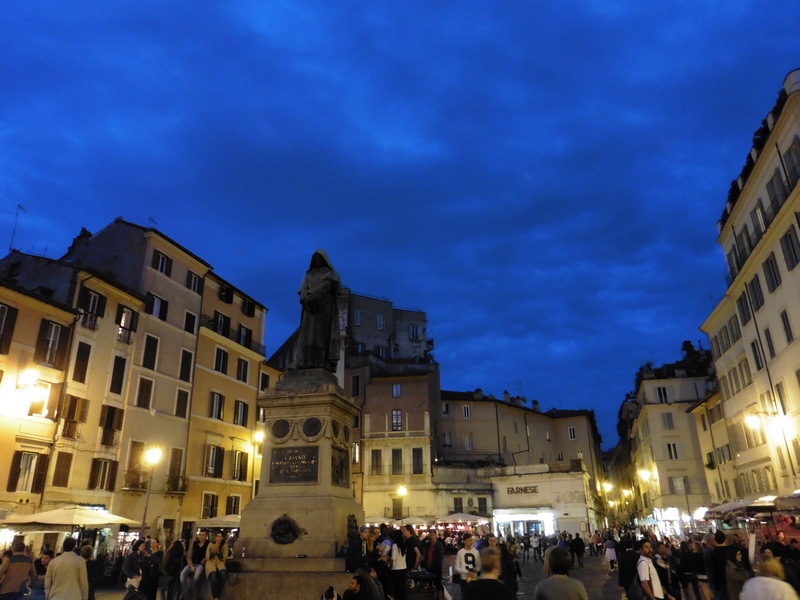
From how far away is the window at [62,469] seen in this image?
2572 cm

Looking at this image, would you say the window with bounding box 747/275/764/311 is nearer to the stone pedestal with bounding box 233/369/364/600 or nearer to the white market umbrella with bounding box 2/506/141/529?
the stone pedestal with bounding box 233/369/364/600

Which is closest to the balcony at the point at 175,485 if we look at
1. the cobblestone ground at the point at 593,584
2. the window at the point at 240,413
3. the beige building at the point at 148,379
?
the beige building at the point at 148,379

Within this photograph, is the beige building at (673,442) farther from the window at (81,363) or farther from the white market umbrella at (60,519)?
the white market umbrella at (60,519)

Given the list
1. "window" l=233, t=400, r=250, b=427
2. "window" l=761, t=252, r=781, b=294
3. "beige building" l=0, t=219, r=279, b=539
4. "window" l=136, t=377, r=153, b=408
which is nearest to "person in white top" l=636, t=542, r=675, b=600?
"window" l=761, t=252, r=781, b=294

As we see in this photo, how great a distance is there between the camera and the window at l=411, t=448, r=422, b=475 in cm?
4735

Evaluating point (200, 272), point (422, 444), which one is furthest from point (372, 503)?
point (200, 272)

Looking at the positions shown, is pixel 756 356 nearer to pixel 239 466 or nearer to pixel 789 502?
pixel 789 502

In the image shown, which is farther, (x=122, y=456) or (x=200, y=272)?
(x=200, y=272)

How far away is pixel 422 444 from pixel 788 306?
96.3 ft

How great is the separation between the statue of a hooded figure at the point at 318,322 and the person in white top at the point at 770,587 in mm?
8908

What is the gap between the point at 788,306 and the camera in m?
24.5

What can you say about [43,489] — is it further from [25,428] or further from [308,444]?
[308,444]

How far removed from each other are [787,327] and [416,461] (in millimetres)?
29216

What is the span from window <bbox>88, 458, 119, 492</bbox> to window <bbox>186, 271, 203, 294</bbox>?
463 inches
